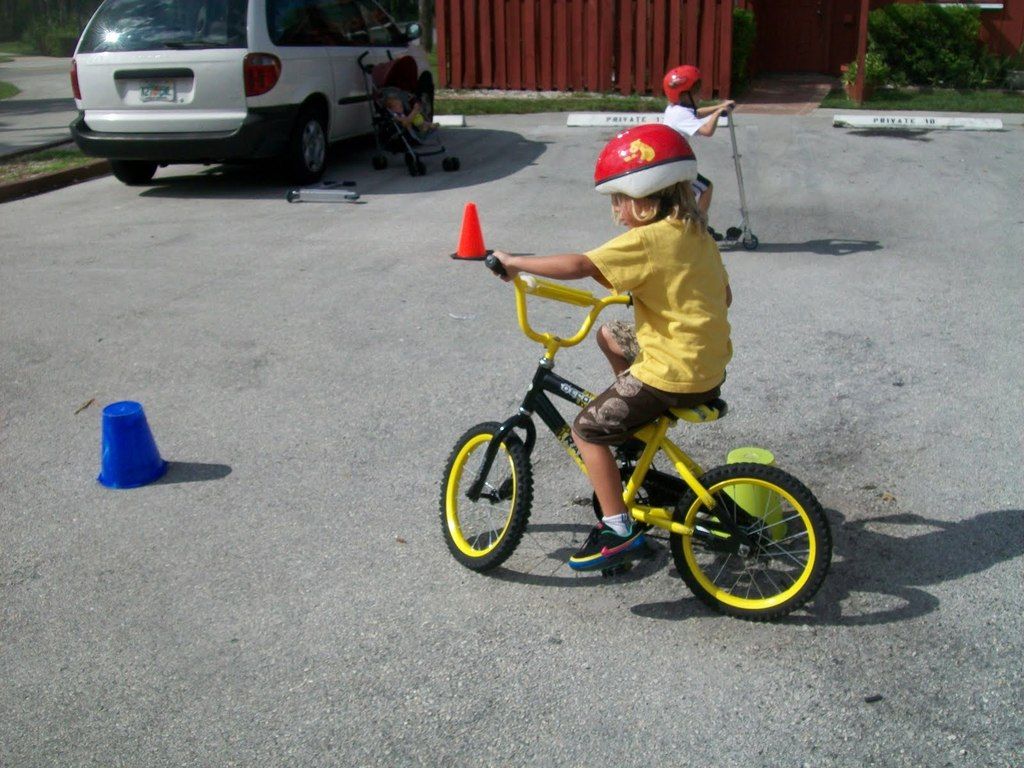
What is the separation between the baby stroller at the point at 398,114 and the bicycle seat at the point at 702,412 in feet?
26.7

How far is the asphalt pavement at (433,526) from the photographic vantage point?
3.31 meters

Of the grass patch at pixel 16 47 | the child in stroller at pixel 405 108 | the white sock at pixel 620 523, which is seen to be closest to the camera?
the white sock at pixel 620 523

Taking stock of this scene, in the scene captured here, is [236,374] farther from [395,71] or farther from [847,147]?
[847,147]

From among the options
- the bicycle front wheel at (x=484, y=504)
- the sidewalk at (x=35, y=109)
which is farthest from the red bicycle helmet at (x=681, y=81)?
the sidewalk at (x=35, y=109)

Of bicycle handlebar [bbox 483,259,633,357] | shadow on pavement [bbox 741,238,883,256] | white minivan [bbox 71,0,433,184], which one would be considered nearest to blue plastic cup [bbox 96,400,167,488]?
bicycle handlebar [bbox 483,259,633,357]

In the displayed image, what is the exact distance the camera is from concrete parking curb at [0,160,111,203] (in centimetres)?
1089

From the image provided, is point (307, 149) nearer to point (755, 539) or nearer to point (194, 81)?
point (194, 81)

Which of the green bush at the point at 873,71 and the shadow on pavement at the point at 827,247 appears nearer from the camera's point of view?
the shadow on pavement at the point at 827,247

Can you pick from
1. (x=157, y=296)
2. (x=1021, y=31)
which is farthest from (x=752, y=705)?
(x=1021, y=31)

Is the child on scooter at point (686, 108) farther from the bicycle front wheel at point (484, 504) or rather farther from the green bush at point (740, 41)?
the green bush at point (740, 41)

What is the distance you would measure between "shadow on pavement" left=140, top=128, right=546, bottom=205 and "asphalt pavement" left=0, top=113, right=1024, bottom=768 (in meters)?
2.03

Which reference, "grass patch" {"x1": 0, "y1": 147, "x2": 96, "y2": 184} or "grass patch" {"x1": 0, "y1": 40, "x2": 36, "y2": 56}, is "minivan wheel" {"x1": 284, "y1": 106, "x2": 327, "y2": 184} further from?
"grass patch" {"x1": 0, "y1": 40, "x2": 36, "y2": 56}

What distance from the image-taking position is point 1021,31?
1783 centimetres

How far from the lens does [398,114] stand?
1145cm
